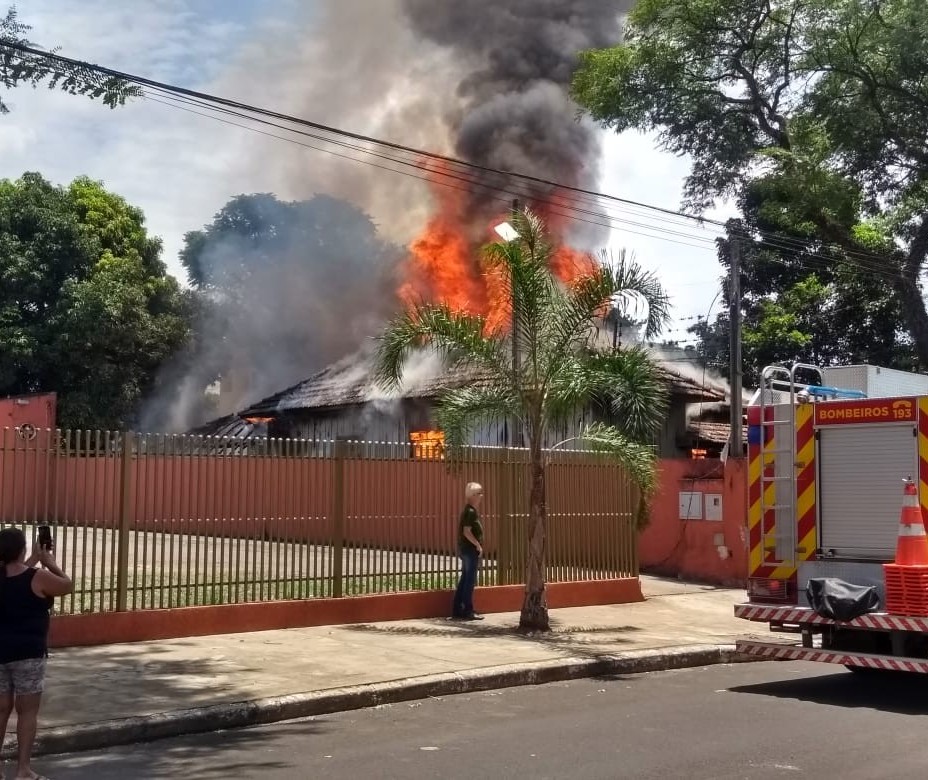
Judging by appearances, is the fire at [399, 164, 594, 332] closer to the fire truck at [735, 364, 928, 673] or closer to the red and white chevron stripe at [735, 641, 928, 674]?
the fire truck at [735, 364, 928, 673]

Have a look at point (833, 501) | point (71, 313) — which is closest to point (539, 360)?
point (833, 501)

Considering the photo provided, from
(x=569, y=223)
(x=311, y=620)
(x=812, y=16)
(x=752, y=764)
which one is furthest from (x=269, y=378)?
(x=752, y=764)

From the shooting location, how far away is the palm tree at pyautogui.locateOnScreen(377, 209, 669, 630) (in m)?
12.2

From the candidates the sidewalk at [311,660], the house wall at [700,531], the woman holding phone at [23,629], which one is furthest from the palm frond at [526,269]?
the woman holding phone at [23,629]

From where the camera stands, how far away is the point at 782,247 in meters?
29.5

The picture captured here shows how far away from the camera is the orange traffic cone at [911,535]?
28.5ft

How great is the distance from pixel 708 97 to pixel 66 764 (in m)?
21.2

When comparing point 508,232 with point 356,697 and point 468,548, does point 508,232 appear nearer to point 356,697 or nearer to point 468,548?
point 468,548

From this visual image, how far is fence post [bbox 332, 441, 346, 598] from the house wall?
728 centimetres

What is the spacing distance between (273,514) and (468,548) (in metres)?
2.36

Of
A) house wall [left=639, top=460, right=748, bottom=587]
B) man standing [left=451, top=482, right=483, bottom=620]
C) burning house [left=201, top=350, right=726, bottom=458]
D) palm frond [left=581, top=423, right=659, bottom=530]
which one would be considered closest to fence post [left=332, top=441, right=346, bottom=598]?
man standing [left=451, top=482, right=483, bottom=620]

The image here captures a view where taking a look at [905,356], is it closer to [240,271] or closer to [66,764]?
[240,271]

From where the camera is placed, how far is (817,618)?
9312 millimetres

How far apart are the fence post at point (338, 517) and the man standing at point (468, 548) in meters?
1.42
